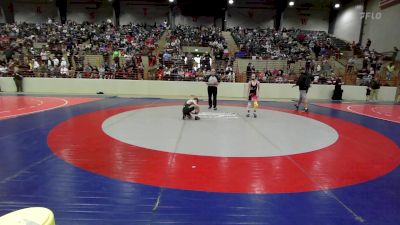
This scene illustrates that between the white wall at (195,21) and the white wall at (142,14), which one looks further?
the white wall at (142,14)

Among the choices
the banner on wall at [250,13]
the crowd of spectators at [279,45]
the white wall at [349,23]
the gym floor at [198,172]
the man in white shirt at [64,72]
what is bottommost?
the gym floor at [198,172]

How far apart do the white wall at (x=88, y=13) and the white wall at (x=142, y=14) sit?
153cm

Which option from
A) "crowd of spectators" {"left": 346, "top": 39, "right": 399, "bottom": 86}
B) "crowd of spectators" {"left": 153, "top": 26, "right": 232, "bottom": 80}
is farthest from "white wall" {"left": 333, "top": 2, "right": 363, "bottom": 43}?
"crowd of spectators" {"left": 153, "top": 26, "right": 232, "bottom": 80}

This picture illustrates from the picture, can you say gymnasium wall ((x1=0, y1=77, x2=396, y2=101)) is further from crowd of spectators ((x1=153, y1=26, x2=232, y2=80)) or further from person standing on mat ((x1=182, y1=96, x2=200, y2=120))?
person standing on mat ((x1=182, y1=96, x2=200, y2=120))

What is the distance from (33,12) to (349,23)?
113 ft

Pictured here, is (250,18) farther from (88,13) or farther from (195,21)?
(88,13)

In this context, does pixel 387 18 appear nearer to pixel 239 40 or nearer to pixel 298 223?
pixel 239 40

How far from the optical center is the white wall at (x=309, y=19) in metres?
34.0

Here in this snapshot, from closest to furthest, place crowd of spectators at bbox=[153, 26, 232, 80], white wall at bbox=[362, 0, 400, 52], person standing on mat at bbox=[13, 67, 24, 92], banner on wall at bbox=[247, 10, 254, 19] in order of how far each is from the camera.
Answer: person standing on mat at bbox=[13, 67, 24, 92] → crowd of spectators at bbox=[153, 26, 232, 80] → white wall at bbox=[362, 0, 400, 52] → banner on wall at bbox=[247, 10, 254, 19]

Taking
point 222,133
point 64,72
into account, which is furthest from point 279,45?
point 222,133

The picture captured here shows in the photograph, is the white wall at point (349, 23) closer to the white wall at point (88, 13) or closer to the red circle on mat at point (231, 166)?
the white wall at point (88, 13)

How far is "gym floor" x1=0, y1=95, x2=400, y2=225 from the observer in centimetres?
343

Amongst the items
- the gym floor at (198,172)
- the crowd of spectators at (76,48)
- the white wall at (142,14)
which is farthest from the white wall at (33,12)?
the gym floor at (198,172)

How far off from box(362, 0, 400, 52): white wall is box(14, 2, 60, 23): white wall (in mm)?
32402
